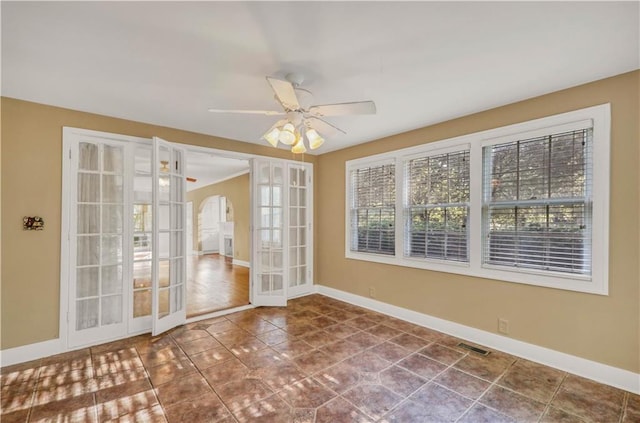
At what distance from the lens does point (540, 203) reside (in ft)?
9.11

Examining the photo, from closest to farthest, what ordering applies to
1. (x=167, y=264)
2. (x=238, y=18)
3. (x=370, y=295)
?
(x=238, y=18) < (x=167, y=264) < (x=370, y=295)

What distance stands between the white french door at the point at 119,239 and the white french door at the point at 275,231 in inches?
45.0

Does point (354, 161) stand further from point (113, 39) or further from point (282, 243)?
point (113, 39)

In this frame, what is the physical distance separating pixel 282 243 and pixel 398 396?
2.89 m

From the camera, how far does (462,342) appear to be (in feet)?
10.5

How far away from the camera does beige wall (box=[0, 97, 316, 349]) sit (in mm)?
2748

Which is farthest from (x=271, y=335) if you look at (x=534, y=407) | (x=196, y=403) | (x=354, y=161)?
(x=354, y=161)

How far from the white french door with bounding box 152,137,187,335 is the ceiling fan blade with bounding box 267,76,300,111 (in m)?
1.99

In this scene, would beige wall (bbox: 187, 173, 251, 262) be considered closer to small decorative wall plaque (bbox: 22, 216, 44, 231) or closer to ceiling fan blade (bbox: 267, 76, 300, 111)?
small decorative wall plaque (bbox: 22, 216, 44, 231)

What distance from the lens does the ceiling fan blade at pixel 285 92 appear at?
1.91m

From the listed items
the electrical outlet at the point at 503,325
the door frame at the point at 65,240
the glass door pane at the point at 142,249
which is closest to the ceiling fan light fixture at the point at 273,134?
the glass door pane at the point at 142,249

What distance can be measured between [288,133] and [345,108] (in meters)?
0.51

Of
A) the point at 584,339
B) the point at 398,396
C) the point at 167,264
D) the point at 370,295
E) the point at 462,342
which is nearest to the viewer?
the point at 398,396

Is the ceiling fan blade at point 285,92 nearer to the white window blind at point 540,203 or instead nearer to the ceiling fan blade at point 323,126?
the ceiling fan blade at point 323,126
